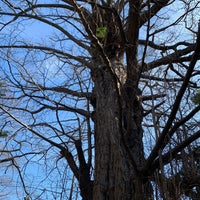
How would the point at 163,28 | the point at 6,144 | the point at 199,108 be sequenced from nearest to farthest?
1. the point at 199,108
2. the point at 163,28
3. the point at 6,144

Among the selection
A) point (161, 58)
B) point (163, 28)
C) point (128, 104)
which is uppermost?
point (163, 28)

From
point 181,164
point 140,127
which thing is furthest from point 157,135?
point 140,127

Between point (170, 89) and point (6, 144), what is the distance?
2537mm

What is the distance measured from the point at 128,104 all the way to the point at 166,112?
87 cm

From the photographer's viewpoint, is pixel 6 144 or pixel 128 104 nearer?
pixel 128 104

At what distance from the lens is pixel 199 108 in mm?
2762

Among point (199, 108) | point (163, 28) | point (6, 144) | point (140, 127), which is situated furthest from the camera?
point (6, 144)

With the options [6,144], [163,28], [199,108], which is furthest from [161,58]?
[6,144]

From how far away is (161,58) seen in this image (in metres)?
4.40

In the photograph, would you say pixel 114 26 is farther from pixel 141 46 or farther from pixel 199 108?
pixel 199 108

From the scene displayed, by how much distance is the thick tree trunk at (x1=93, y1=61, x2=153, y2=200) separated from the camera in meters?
3.15

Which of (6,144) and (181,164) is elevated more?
(6,144)

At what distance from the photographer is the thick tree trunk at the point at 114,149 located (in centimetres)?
315

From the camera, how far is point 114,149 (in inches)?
146
